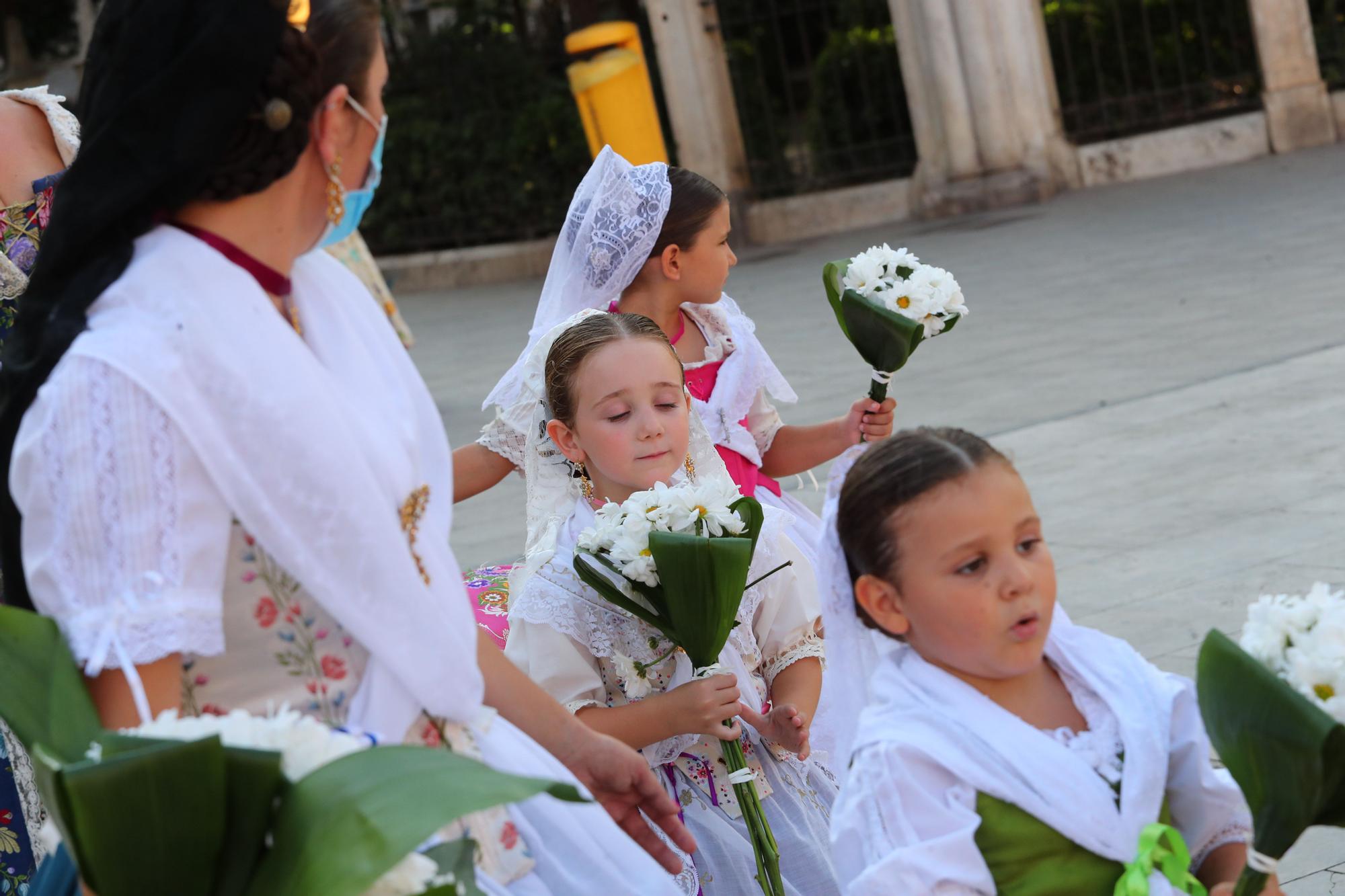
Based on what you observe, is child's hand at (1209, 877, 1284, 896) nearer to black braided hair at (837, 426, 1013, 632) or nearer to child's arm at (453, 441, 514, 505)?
black braided hair at (837, 426, 1013, 632)

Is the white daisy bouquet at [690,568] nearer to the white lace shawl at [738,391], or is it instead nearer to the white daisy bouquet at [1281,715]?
the white daisy bouquet at [1281,715]

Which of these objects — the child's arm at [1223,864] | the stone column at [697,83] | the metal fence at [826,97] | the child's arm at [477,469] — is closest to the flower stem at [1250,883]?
the child's arm at [1223,864]

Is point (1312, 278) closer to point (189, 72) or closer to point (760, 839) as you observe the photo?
point (760, 839)

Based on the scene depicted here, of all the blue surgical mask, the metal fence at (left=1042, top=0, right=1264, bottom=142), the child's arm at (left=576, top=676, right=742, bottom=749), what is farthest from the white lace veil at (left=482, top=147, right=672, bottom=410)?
the metal fence at (left=1042, top=0, right=1264, bottom=142)

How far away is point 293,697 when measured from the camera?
1975 millimetres

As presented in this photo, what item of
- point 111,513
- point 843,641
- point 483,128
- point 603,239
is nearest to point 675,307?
point 603,239

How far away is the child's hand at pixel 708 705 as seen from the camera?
2.86 metres

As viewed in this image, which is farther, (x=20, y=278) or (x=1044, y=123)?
(x=1044, y=123)

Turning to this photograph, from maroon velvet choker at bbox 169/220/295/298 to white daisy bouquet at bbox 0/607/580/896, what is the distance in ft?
1.90

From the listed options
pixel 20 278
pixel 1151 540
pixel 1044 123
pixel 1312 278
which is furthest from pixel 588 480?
pixel 1044 123

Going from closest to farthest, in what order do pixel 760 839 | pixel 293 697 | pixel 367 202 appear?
1. pixel 293 697
2. pixel 367 202
3. pixel 760 839

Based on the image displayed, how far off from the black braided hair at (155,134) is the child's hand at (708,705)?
1.24 meters

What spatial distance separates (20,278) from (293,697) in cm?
150

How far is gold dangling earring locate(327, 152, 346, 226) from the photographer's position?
6.55 ft
